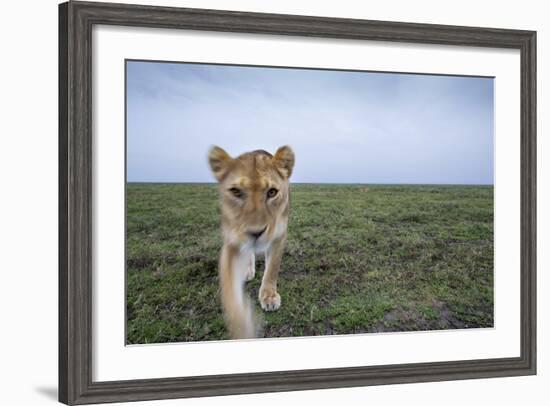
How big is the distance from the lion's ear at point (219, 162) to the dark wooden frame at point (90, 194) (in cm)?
74

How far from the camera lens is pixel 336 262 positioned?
598cm

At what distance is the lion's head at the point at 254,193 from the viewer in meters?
→ 5.75

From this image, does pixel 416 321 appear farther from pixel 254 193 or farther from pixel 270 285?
pixel 254 193

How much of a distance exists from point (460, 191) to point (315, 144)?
1077 millimetres

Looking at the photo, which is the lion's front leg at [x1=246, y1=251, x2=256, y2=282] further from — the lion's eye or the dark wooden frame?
the dark wooden frame

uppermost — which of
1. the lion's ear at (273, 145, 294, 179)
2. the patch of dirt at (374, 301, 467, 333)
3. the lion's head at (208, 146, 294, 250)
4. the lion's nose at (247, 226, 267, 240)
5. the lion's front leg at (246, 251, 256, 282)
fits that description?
the lion's ear at (273, 145, 294, 179)

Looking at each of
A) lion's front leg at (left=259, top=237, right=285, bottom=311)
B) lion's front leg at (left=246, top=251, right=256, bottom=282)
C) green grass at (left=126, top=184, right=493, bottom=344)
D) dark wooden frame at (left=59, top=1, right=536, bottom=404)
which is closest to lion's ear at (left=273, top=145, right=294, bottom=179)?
green grass at (left=126, top=184, right=493, bottom=344)

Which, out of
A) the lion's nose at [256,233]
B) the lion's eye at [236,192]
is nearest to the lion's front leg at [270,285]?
the lion's nose at [256,233]

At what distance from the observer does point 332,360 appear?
19.3ft

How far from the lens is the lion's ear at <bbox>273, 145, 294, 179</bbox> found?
5840 mm

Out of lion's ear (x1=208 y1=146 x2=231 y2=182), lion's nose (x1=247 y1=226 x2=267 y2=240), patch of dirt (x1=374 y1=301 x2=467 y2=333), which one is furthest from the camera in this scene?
patch of dirt (x1=374 y1=301 x2=467 y2=333)

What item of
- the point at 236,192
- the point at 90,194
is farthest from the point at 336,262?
the point at 90,194

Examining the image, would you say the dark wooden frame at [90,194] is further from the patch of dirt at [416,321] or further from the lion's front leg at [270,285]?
the lion's front leg at [270,285]

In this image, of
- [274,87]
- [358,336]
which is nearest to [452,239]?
[358,336]
